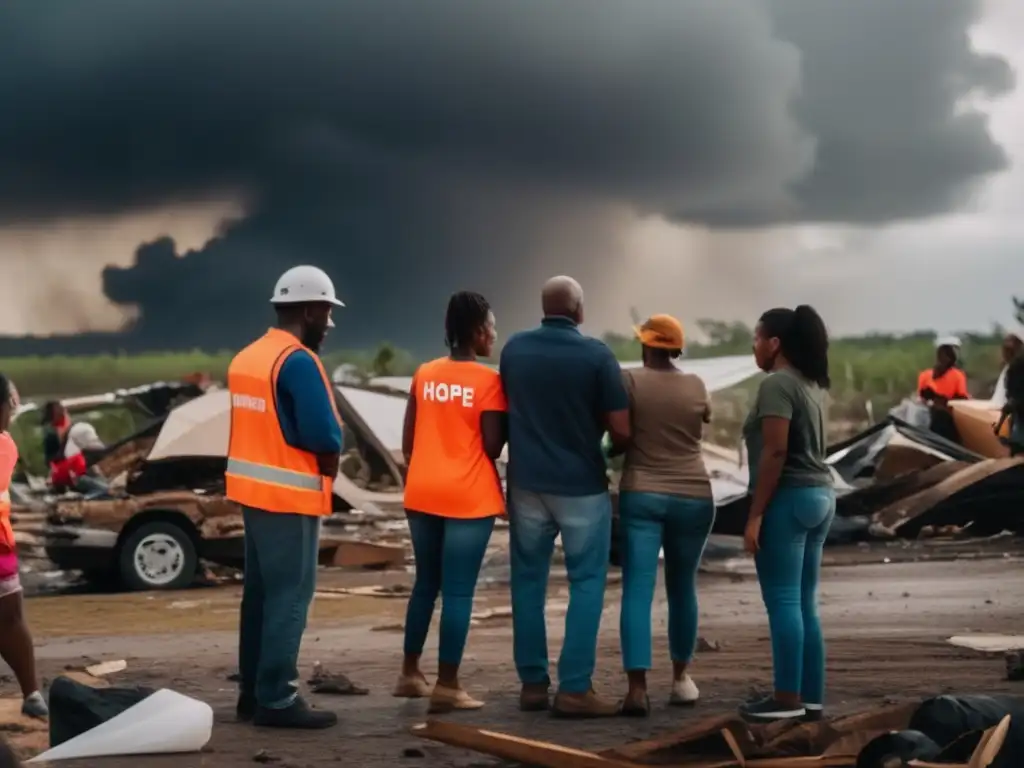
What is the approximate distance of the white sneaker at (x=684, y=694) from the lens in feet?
28.5

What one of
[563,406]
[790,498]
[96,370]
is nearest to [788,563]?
[790,498]

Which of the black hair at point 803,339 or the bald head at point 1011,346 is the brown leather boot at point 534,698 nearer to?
the black hair at point 803,339

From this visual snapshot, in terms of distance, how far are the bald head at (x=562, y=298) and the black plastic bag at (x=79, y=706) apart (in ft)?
8.99

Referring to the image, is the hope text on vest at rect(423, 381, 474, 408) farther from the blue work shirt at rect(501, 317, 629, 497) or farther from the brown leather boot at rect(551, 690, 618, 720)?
the brown leather boot at rect(551, 690, 618, 720)

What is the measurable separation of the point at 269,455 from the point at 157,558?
898 centimetres

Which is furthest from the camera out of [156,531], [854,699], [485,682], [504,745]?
[156,531]

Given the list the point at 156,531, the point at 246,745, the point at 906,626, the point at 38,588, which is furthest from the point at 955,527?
the point at 246,745

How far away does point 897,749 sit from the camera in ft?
20.4

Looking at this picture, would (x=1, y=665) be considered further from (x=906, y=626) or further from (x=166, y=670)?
(x=906, y=626)

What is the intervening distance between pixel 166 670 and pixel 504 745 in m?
4.25

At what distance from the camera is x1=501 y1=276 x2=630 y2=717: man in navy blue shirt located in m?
8.48

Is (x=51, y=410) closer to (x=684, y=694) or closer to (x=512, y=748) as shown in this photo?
(x=684, y=694)

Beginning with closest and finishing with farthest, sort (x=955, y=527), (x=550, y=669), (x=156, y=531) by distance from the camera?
(x=550, y=669), (x=156, y=531), (x=955, y=527)

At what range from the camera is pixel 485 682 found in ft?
32.1
